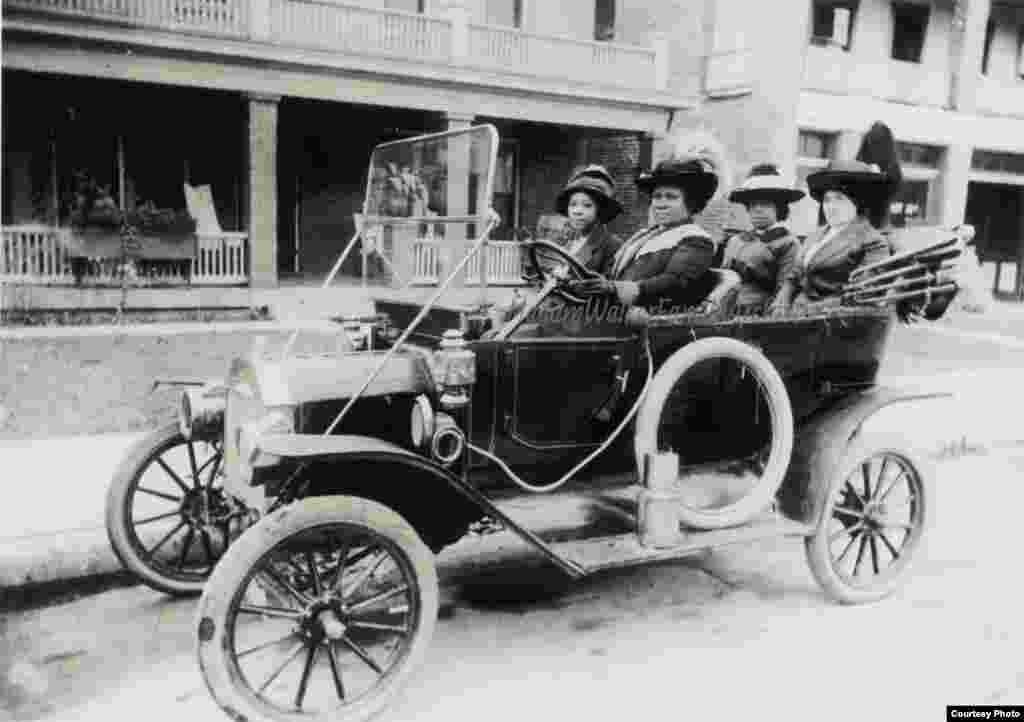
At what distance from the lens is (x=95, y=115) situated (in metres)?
13.1

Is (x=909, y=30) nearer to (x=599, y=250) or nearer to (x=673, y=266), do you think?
(x=599, y=250)

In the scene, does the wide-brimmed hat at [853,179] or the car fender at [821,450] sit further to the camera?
the wide-brimmed hat at [853,179]

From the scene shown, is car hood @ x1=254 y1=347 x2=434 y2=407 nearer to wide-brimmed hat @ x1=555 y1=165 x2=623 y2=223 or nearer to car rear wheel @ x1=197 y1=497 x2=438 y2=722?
car rear wheel @ x1=197 y1=497 x2=438 y2=722

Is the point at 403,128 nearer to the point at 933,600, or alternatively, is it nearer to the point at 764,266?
the point at 764,266

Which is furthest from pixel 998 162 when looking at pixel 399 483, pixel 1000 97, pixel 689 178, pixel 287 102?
pixel 399 483

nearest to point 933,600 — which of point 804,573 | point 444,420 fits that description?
point 804,573

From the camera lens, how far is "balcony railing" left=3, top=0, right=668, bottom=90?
1137 cm

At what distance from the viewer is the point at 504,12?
1585 cm

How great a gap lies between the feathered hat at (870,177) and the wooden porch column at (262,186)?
9.04 meters

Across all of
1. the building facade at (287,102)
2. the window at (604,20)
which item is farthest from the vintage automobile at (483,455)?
the window at (604,20)

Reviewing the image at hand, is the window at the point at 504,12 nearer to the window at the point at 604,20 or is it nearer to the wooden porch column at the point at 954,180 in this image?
the window at the point at 604,20

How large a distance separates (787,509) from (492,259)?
1054 cm

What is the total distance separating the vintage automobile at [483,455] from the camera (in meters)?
3.07

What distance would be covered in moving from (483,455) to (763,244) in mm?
2726
